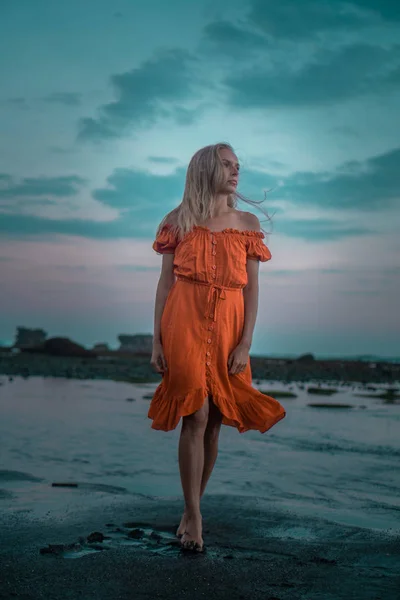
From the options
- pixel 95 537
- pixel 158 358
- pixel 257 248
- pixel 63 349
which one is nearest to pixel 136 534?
pixel 95 537

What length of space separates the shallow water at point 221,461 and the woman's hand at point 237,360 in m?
1.06

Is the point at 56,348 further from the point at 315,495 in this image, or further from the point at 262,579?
the point at 262,579

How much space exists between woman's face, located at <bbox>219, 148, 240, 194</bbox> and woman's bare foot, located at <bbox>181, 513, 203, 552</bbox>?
6.83 feet

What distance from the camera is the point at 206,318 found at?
14.9 ft

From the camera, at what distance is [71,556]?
376cm

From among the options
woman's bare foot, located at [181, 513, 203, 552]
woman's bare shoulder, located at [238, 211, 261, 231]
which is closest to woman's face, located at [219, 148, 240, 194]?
woman's bare shoulder, located at [238, 211, 261, 231]

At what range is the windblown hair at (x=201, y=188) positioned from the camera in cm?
468

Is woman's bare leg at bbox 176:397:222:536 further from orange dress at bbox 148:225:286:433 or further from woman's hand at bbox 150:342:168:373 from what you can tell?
woman's hand at bbox 150:342:168:373

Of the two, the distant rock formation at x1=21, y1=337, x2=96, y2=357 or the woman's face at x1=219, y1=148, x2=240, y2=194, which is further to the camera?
the distant rock formation at x1=21, y1=337, x2=96, y2=357

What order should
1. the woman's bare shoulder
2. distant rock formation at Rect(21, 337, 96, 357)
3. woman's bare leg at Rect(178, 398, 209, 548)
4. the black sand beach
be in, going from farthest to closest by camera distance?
distant rock formation at Rect(21, 337, 96, 357) < the woman's bare shoulder < woman's bare leg at Rect(178, 398, 209, 548) < the black sand beach

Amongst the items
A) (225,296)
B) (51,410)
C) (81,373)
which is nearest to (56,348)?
(81,373)

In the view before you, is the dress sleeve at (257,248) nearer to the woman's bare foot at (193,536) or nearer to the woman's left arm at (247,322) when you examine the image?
the woman's left arm at (247,322)

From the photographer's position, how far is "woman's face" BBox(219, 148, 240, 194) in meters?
4.71

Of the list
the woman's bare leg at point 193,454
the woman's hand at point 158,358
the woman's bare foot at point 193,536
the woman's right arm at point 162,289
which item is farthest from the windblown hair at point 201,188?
the woman's bare foot at point 193,536
